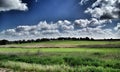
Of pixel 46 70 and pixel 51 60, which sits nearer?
pixel 46 70

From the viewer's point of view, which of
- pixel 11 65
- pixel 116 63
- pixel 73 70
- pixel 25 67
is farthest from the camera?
pixel 116 63

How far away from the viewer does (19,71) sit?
76.6 feet

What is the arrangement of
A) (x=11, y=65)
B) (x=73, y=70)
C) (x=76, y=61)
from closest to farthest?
1. (x=73, y=70)
2. (x=11, y=65)
3. (x=76, y=61)

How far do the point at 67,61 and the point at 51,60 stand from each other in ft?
6.62

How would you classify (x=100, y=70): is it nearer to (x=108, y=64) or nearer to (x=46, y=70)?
(x=46, y=70)

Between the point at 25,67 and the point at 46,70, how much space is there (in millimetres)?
2223

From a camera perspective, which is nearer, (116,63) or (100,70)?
(100,70)

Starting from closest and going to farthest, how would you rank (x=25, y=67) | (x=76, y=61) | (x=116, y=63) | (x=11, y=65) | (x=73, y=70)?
(x=73, y=70)
(x=25, y=67)
(x=11, y=65)
(x=116, y=63)
(x=76, y=61)

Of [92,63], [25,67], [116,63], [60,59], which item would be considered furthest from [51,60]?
[25,67]

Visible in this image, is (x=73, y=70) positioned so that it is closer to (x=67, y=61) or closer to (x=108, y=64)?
(x=108, y=64)

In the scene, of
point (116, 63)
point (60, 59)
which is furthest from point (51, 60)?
point (116, 63)

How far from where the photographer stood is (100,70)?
941 inches

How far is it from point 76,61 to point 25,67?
12.5 m

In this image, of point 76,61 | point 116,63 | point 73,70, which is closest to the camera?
point 73,70
